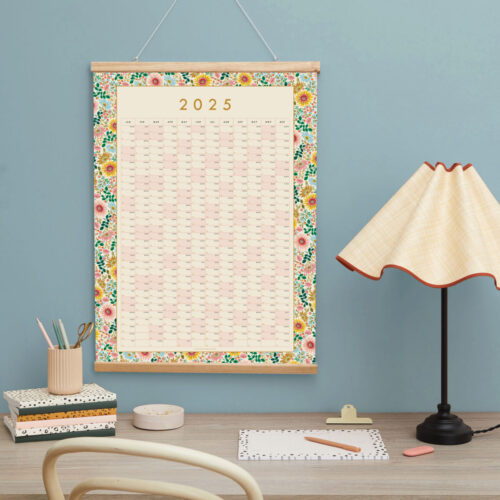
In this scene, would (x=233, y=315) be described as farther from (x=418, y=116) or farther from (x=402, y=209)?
(x=418, y=116)

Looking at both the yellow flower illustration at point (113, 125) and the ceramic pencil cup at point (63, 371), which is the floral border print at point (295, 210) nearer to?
the yellow flower illustration at point (113, 125)

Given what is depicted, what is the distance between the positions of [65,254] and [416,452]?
90 cm

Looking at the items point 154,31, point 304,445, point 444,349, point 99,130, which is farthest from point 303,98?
point 304,445

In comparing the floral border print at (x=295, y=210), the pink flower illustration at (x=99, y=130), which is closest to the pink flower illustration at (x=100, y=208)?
the floral border print at (x=295, y=210)

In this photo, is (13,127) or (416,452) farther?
(13,127)

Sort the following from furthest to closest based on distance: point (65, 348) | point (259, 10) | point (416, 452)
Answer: point (259, 10)
point (65, 348)
point (416, 452)

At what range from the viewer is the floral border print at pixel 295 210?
1429 mm

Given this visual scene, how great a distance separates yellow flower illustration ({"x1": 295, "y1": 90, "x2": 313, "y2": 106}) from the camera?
1.42 m

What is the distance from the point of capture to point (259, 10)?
4.70 ft

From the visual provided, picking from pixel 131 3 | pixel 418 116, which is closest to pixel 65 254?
pixel 131 3

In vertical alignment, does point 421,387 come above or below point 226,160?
below

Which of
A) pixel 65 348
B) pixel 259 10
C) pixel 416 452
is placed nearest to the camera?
pixel 416 452

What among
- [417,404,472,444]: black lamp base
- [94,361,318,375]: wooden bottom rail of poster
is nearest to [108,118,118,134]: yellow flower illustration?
[94,361,318,375]: wooden bottom rail of poster

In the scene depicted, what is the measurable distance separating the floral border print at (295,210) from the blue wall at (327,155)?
0.03 metres
